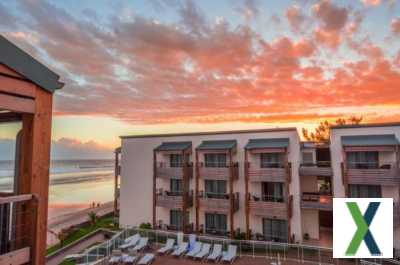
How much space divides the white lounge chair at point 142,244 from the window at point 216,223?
5.78m

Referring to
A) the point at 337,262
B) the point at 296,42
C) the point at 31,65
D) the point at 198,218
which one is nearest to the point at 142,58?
the point at 296,42

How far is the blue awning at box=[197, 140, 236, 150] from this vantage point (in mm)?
20531

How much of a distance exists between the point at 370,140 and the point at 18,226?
19.2 meters

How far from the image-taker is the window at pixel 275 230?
19.3 m

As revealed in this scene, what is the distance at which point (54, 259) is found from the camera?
17.5 m

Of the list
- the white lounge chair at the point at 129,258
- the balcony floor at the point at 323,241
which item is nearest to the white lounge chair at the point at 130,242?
the white lounge chair at the point at 129,258

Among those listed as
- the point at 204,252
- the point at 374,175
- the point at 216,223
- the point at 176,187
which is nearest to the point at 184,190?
the point at 176,187

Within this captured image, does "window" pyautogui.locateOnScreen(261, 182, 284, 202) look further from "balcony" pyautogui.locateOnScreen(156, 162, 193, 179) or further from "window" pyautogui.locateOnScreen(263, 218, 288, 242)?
"balcony" pyautogui.locateOnScreen(156, 162, 193, 179)

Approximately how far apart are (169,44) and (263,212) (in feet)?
44.2

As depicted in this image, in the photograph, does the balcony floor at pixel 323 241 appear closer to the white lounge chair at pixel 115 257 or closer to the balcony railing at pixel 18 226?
the white lounge chair at pixel 115 257

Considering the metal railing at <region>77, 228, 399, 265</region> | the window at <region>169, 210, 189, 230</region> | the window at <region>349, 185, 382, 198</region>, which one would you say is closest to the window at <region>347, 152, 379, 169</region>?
the window at <region>349, 185, 382, 198</region>

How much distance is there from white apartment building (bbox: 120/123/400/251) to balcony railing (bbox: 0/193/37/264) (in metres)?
16.8

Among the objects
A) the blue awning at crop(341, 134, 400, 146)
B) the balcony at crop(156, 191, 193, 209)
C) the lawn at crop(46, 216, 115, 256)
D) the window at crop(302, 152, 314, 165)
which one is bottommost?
the lawn at crop(46, 216, 115, 256)

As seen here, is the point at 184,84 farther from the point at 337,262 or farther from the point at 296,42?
the point at 337,262
